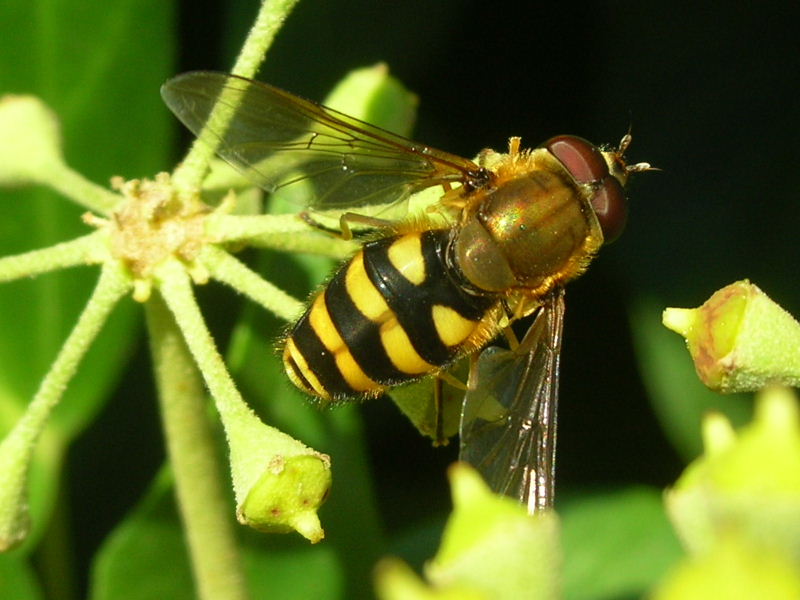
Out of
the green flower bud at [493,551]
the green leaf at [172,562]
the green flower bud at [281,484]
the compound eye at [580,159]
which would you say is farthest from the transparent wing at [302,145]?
the green flower bud at [493,551]

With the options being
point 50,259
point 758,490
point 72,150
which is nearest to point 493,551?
point 758,490

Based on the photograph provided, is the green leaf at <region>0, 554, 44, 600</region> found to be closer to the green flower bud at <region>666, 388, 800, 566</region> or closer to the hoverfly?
the hoverfly

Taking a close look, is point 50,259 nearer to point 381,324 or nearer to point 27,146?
point 27,146

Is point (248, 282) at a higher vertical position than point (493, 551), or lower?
higher

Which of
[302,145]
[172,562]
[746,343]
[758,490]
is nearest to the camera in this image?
[758,490]

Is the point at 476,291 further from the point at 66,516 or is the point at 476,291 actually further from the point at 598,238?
the point at 66,516

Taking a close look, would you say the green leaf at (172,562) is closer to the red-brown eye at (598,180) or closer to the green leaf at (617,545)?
the green leaf at (617,545)
